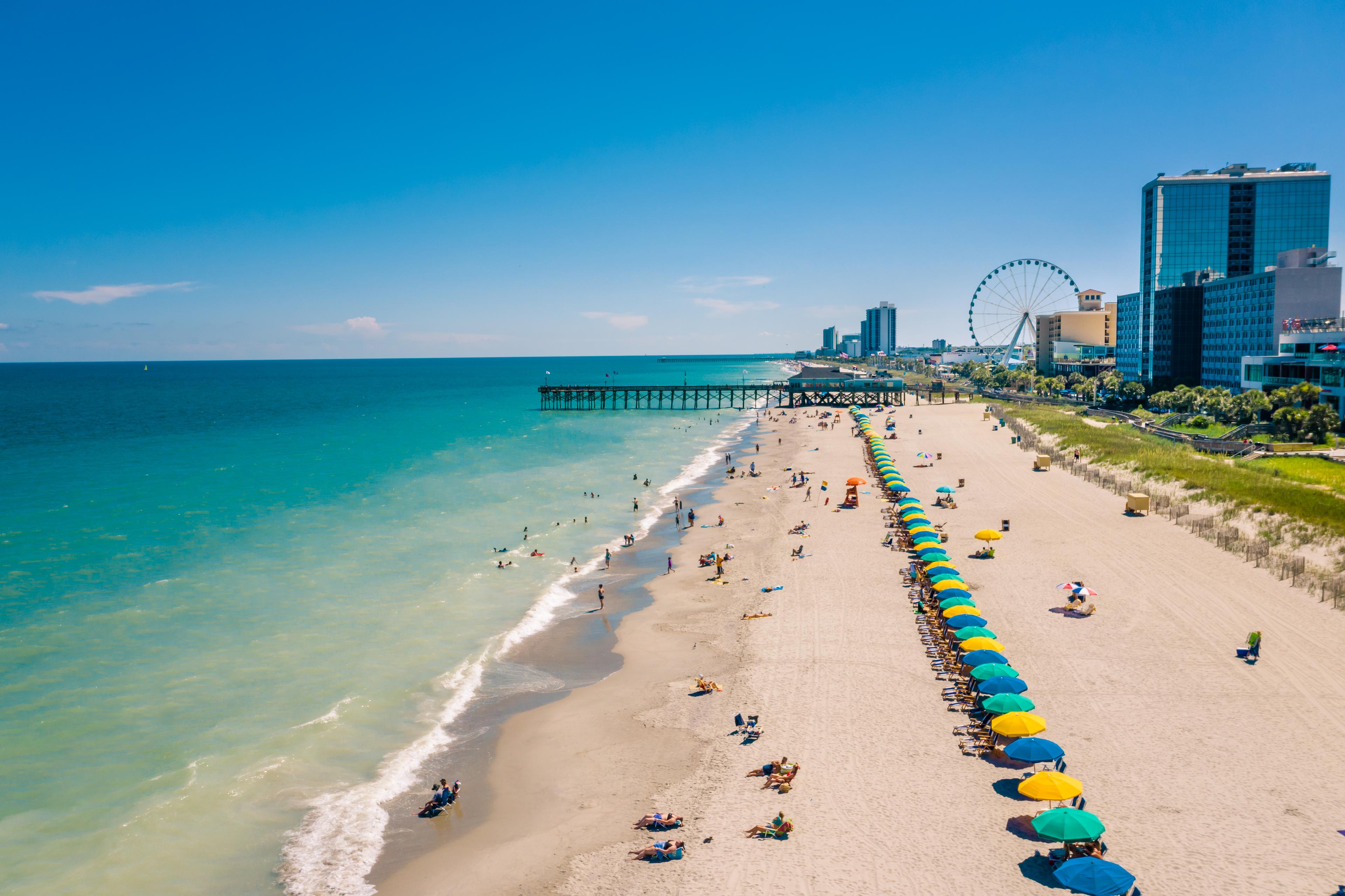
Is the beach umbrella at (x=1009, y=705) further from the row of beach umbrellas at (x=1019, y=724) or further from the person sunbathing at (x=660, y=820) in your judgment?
the person sunbathing at (x=660, y=820)

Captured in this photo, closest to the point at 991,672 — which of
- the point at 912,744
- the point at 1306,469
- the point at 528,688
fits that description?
the point at 912,744

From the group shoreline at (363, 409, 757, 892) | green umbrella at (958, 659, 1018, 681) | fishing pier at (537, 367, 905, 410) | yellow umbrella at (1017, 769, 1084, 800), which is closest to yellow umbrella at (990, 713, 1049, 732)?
yellow umbrella at (1017, 769, 1084, 800)

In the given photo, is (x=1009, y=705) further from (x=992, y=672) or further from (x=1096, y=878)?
(x=1096, y=878)

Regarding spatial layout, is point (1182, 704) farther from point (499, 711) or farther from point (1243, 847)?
point (499, 711)

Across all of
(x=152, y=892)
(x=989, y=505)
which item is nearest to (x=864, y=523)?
(x=989, y=505)

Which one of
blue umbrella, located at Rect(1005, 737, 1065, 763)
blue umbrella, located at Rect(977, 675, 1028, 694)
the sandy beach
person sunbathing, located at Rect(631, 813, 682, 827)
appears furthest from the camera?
blue umbrella, located at Rect(977, 675, 1028, 694)

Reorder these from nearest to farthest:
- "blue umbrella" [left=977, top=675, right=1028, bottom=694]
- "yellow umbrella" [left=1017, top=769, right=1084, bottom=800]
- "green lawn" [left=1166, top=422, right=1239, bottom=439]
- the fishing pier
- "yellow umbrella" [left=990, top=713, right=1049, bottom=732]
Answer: "yellow umbrella" [left=1017, top=769, right=1084, bottom=800]
"yellow umbrella" [left=990, top=713, right=1049, bottom=732]
"blue umbrella" [left=977, top=675, right=1028, bottom=694]
"green lawn" [left=1166, top=422, right=1239, bottom=439]
the fishing pier

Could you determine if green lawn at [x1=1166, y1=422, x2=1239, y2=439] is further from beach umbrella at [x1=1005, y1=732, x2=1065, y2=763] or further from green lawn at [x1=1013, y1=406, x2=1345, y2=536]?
beach umbrella at [x1=1005, y1=732, x2=1065, y2=763]
